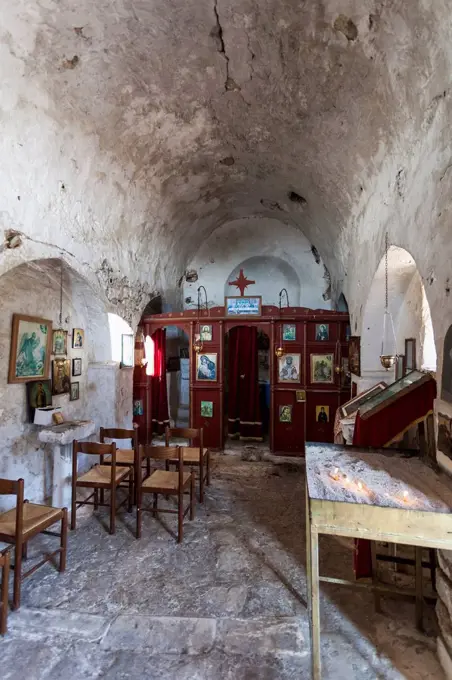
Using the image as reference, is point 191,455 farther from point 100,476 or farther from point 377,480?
point 377,480

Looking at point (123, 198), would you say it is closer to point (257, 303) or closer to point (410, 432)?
point (257, 303)

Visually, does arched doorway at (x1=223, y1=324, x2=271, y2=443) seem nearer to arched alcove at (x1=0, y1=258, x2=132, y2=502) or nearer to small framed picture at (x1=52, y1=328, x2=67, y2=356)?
arched alcove at (x1=0, y1=258, x2=132, y2=502)

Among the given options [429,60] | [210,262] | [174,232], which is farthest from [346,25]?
[210,262]

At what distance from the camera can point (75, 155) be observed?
3980 mm

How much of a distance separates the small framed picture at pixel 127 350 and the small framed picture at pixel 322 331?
3.27m

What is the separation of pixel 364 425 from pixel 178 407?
6.55 metres

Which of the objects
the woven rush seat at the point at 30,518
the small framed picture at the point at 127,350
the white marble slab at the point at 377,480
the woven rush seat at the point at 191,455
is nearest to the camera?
the white marble slab at the point at 377,480

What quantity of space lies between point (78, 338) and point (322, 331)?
4127mm

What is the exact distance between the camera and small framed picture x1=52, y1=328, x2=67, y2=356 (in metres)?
4.84

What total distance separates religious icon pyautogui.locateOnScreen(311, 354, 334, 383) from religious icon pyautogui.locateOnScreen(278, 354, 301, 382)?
268 millimetres

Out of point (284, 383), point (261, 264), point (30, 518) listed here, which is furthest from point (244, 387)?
point (30, 518)

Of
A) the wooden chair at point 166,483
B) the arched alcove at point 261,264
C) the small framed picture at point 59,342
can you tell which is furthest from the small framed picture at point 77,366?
the arched alcove at point 261,264

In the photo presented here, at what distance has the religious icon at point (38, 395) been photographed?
4.35 metres

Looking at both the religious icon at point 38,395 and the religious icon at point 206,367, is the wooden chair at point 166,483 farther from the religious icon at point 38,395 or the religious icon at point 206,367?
the religious icon at point 206,367
